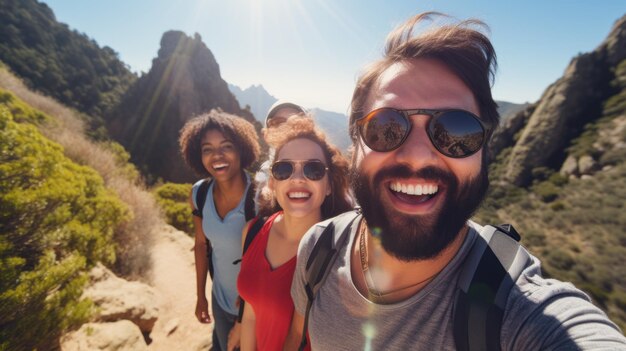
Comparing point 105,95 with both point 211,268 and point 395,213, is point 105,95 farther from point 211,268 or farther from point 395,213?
point 395,213

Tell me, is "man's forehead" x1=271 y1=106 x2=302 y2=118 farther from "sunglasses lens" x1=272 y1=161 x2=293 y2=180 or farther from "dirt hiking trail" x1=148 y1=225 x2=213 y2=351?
"dirt hiking trail" x1=148 y1=225 x2=213 y2=351

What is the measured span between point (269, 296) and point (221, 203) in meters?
1.40

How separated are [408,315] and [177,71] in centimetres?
4175

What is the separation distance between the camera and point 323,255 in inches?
56.6

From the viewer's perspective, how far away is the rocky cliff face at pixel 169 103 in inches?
1201

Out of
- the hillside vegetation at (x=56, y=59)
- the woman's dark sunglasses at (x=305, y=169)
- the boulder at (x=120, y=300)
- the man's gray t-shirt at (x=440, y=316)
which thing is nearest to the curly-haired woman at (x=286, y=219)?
the woman's dark sunglasses at (x=305, y=169)

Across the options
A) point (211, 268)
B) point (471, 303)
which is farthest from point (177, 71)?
point (471, 303)

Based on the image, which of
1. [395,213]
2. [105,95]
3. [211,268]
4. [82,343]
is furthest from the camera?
[105,95]

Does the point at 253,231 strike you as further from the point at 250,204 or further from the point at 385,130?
the point at 385,130

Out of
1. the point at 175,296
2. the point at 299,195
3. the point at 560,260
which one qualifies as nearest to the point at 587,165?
the point at 560,260

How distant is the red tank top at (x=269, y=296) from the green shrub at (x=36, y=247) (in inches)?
109

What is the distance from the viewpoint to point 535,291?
0.91 metres

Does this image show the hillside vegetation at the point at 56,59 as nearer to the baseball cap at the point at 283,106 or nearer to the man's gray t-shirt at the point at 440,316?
the baseball cap at the point at 283,106

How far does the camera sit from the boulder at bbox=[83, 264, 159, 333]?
4.36 meters
